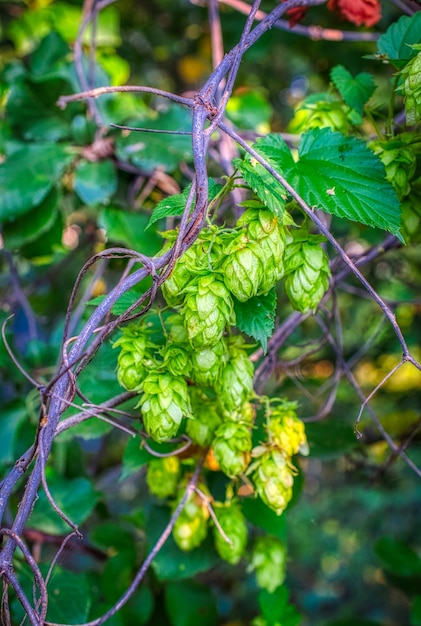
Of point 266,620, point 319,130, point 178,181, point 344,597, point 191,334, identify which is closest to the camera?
point 191,334

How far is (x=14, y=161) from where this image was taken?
1294 mm

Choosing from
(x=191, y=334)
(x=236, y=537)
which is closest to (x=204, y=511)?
(x=236, y=537)

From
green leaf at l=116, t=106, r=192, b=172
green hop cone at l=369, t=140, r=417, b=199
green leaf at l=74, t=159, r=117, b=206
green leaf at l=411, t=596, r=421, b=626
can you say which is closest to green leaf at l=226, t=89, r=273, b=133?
green leaf at l=116, t=106, r=192, b=172

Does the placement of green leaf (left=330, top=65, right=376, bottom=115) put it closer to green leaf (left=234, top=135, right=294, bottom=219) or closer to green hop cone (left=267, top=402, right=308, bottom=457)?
green leaf (left=234, top=135, right=294, bottom=219)

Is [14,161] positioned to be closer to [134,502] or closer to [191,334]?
[191,334]

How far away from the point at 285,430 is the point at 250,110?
112 cm

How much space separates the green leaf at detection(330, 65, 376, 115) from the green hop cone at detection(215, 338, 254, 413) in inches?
16.2

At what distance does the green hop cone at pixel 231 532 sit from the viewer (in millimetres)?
935

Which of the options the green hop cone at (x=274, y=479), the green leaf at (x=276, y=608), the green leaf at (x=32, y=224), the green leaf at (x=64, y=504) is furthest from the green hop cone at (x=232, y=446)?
the green leaf at (x=32, y=224)

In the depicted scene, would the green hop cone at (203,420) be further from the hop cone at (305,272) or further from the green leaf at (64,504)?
the green leaf at (64,504)

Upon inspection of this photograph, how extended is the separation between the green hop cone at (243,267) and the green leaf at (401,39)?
395mm

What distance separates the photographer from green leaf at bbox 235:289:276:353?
682mm

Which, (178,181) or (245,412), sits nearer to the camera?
(245,412)

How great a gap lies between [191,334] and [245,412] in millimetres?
236
